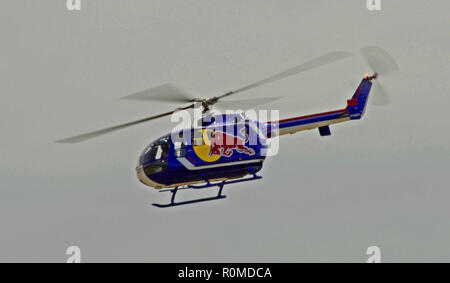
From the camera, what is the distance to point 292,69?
21188 millimetres

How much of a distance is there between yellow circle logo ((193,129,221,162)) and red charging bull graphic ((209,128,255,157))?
0.40ft

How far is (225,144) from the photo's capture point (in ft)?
77.0

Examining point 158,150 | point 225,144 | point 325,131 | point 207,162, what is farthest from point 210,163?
point 325,131

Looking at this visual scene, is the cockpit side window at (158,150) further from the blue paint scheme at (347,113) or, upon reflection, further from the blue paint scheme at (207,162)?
the blue paint scheme at (347,113)

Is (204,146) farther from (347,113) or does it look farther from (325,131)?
(347,113)

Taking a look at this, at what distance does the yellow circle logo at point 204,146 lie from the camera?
23328 mm

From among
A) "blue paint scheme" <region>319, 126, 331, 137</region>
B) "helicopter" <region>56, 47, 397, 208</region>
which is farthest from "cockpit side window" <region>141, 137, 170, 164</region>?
"blue paint scheme" <region>319, 126, 331, 137</region>

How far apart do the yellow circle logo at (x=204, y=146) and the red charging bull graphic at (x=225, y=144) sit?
0.12 m

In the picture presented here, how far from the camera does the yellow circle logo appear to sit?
23.3 metres

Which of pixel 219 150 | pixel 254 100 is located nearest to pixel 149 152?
pixel 219 150

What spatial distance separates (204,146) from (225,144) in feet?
2.35

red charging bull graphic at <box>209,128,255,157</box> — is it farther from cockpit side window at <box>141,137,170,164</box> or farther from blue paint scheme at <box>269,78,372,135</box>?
blue paint scheme at <box>269,78,372,135</box>

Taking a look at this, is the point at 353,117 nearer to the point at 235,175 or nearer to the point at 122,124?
the point at 235,175

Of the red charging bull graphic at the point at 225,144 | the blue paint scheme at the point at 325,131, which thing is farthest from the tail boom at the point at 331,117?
the red charging bull graphic at the point at 225,144
